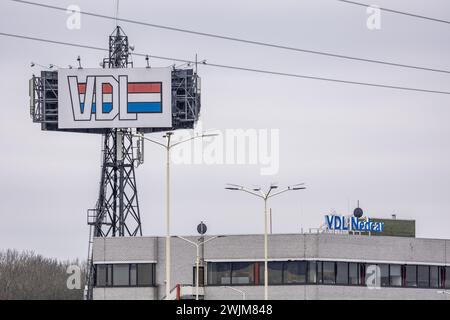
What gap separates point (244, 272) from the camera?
129625 mm

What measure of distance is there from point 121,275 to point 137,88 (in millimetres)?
21585

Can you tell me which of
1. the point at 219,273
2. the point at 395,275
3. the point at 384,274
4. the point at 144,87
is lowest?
the point at 395,275

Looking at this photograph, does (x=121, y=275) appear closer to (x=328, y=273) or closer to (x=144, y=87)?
(x=328, y=273)

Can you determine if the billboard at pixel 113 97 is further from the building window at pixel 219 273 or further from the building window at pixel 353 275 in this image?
the building window at pixel 353 275

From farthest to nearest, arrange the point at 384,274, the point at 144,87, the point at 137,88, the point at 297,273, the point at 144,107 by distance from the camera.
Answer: the point at 137,88, the point at 144,87, the point at 144,107, the point at 384,274, the point at 297,273

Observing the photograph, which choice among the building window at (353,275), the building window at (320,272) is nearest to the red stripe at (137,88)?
the building window at (320,272)

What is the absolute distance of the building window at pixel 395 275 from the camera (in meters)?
131

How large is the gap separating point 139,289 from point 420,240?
87.7ft

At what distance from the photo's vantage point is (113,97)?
5635 inches

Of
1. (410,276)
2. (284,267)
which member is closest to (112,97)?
(284,267)

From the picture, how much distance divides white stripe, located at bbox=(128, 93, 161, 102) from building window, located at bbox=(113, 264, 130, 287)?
19283mm

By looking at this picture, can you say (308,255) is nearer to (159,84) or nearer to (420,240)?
(420,240)

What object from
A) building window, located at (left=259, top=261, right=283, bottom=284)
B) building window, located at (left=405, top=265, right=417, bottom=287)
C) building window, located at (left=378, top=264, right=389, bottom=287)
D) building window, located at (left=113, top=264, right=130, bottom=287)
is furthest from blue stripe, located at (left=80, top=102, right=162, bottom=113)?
building window, located at (left=405, top=265, right=417, bottom=287)
